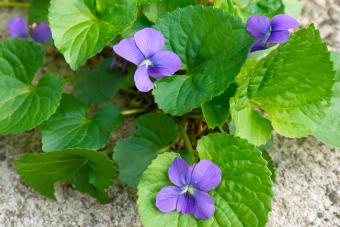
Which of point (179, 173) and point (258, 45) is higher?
point (258, 45)

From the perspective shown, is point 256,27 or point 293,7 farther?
point 293,7

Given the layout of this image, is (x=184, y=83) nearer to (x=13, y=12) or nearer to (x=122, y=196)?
(x=122, y=196)

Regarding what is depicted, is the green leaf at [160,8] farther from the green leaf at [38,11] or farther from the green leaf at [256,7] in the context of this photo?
the green leaf at [38,11]

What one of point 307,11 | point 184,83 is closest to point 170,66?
point 184,83

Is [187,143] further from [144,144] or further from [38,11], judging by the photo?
[38,11]

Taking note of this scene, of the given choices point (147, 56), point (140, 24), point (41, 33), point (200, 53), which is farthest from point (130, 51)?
point (41, 33)

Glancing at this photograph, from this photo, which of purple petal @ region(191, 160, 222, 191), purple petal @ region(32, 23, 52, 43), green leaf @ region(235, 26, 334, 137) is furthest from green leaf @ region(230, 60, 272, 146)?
purple petal @ region(32, 23, 52, 43)

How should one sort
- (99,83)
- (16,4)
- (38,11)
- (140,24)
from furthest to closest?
(16,4), (38,11), (99,83), (140,24)
